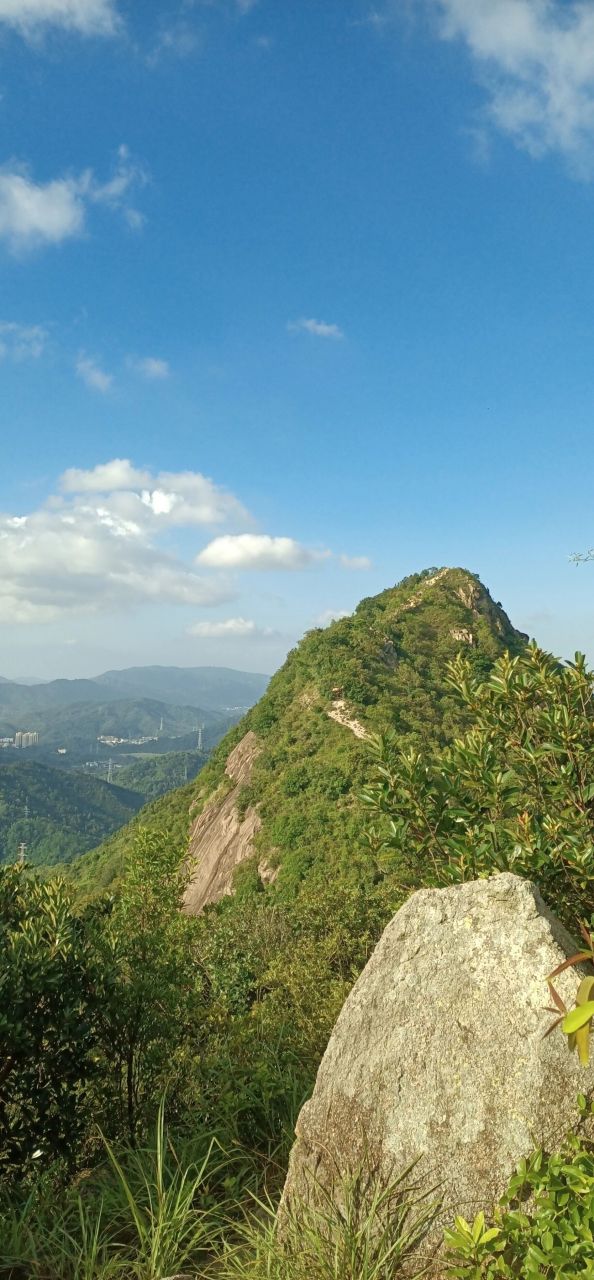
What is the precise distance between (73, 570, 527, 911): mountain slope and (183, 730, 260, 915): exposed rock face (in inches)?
5.1

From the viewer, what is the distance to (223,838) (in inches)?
2254

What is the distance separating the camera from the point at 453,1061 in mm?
4230

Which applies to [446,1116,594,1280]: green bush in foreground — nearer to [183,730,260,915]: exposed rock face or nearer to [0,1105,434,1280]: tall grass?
[0,1105,434,1280]: tall grass

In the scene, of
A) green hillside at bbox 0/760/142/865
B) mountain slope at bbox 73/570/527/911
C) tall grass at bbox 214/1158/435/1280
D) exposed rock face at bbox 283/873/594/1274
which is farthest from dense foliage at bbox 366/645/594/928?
green hillside at bbox 0/760/142/865

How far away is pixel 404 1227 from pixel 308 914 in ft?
78.1

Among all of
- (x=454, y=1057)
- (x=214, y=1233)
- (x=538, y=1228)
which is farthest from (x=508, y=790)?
(x=214, y=1233)

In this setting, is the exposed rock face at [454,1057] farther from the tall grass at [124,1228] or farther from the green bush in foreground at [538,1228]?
the tall grass at [124,1228]

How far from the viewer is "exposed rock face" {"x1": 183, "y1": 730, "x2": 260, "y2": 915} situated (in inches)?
2072

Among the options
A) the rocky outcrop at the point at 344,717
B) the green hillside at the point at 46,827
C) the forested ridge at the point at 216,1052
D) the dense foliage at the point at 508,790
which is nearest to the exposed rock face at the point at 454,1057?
the forested ridge at the point at 216,1052

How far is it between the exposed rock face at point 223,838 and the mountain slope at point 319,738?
0.13m

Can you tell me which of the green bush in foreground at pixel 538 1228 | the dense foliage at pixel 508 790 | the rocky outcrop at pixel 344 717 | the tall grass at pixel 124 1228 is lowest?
the tall grass at pixel 124 1228

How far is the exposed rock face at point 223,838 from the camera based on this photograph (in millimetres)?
52625

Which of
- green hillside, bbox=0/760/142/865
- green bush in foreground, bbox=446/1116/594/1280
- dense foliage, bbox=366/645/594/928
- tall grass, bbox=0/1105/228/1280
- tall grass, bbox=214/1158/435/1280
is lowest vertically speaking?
green hillside, bbox=0/760/142/865

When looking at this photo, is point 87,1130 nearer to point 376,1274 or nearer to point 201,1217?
point 201,1217
